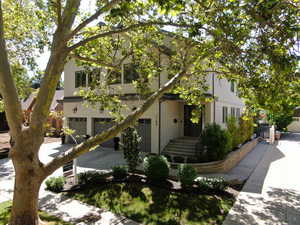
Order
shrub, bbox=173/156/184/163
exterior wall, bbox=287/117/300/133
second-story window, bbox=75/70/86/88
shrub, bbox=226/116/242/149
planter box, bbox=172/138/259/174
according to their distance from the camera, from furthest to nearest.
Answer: exterior wall, bbox=287/117/300/133 < second-story window, bbox=75/70/86/88 < shrub, bbox=226/116/242/149 < shrub, bbox=173/156/184/163 < planter box, bbox=172/138/259/174

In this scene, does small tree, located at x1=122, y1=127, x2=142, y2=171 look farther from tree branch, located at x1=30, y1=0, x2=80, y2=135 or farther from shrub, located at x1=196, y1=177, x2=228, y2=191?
tree branch, located at x1=30, y1=0, x2=80, y2=135

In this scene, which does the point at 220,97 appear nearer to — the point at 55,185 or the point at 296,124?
the point at 55,185

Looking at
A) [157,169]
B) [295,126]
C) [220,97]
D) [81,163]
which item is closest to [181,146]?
[220,97]

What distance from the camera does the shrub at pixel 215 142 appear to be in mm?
10523

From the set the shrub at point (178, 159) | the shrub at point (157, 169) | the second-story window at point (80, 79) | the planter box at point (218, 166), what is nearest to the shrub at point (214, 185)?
the shrub at point (157, 169)

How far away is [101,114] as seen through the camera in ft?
51.0

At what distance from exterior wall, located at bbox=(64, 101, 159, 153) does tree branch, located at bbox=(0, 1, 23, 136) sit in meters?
9.24

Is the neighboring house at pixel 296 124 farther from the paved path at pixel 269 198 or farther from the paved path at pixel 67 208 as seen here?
the paved path at pixel 67 208

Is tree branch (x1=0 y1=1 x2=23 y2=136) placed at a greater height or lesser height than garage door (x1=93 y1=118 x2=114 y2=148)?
greater

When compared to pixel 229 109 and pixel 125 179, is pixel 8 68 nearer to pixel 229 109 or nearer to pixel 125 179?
pixel 125 179

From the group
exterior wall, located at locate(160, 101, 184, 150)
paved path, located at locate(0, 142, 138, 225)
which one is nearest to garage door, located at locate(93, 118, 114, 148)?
exterior wall, located at locate(160, 101, 184, 150)

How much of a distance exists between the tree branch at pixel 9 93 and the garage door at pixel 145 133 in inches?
381

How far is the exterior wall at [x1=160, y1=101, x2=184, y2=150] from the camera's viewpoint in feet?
42.5

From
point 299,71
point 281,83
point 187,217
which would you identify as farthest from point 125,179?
point 299,71
